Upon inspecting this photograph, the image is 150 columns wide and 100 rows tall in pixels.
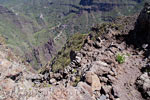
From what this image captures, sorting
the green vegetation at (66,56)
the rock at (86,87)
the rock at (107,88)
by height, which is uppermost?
the rock at (86,87)

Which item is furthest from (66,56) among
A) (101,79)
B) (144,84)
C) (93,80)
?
(144,84)

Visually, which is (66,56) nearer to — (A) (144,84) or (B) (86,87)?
(B) (86,87)

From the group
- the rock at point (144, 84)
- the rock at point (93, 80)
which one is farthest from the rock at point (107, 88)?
the rock at point (144, 84)

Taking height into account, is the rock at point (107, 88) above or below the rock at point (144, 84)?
below

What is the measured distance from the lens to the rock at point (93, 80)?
55.5 feet

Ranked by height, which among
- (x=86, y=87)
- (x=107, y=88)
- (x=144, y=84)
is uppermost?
(x=144, y=84)

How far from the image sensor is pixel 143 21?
27375 millimetres

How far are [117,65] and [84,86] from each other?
6202 millimetres

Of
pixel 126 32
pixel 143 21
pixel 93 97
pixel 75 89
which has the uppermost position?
pixel 143 21

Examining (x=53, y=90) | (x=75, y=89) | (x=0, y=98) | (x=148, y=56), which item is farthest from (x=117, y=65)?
(x=0, y=98)

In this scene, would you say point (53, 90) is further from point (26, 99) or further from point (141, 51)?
point (141, 51)

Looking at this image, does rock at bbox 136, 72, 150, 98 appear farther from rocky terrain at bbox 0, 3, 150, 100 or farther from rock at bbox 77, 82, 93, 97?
rock at bbox 77, 82, 93, 97

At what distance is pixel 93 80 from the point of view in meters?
17.2

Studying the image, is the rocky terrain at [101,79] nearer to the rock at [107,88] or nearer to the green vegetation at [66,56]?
the rock at [107,88]
